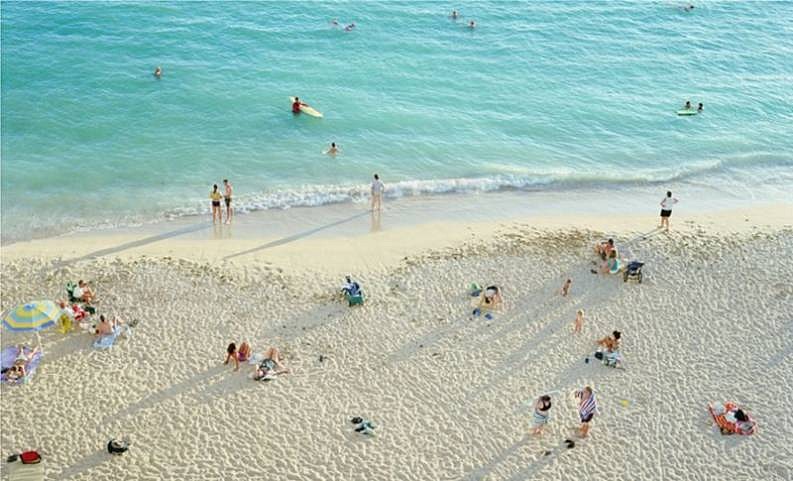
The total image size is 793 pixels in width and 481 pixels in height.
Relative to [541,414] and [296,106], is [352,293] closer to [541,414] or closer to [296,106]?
[541,414]

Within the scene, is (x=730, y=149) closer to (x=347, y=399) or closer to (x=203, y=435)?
(x=347, y=399)

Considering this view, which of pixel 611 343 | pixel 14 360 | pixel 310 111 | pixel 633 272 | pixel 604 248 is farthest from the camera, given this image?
pixel 310 111

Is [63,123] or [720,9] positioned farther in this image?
[720,9]

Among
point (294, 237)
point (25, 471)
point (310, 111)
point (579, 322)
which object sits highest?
point (310, 111)

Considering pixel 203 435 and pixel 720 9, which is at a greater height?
pixel 720 9

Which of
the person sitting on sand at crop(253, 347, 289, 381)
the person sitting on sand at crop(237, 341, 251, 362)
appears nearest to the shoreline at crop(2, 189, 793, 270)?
the person sitting on sand at crop(253, 347, 289, 381)

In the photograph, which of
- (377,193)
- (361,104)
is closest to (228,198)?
(377,193)

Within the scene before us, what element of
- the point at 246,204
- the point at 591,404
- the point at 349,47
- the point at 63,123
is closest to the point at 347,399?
the point at 591,404
